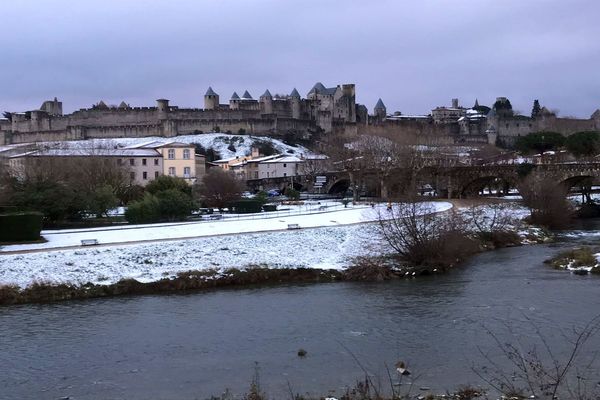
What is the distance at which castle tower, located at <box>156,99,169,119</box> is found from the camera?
471 feet

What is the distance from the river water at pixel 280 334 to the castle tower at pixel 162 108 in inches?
4708

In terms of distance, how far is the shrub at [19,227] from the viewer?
116 ft

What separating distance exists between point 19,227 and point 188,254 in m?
9.56

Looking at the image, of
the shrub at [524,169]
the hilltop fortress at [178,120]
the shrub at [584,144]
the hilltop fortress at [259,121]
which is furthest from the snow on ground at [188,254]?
the hilltop fortress at [178,120]

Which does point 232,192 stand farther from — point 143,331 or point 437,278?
point 143,331

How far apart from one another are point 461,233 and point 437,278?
24.1 feet

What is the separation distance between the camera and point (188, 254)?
33562mm

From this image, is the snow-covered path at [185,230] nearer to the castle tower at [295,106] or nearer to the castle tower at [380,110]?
the castle tower at [295,106]

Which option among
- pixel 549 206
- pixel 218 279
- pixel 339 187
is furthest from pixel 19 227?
pixel 339 187

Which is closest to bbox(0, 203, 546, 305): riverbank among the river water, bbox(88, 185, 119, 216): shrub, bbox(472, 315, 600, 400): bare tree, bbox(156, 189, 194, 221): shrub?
the river water

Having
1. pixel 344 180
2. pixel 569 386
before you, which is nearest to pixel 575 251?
pixel 569 386

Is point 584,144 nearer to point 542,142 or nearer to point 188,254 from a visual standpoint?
point 542,142

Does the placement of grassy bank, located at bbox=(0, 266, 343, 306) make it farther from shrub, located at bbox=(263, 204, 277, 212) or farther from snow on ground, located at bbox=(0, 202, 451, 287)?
shrub, located at bbox=(263, 204, 277, 212)

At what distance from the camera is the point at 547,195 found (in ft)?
171
